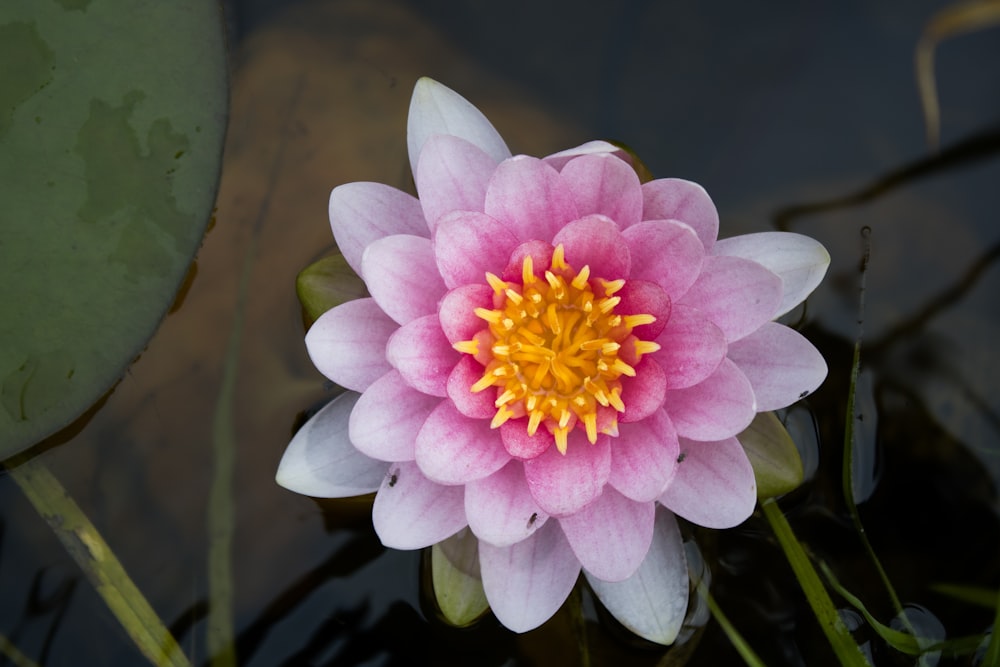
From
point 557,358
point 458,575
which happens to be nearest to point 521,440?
point 557,358

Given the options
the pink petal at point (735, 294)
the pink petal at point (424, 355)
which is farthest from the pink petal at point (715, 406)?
the pink petal at point (424, 355)

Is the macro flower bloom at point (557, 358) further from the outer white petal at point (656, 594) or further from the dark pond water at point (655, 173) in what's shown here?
the dark pond water at point (655, 173)

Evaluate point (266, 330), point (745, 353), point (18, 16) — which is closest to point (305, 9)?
point (18, 16)

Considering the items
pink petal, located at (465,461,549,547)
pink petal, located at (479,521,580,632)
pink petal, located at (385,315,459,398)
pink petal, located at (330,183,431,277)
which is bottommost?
pink petal, located at (479,521,580,632)

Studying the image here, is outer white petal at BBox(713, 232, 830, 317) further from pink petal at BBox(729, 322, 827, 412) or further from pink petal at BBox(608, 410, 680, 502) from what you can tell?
pink petal at BBox(608, 410, 680, 502)

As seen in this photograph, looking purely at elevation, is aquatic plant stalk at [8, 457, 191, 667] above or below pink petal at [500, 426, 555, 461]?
below

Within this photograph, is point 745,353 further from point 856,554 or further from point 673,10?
point 673,10

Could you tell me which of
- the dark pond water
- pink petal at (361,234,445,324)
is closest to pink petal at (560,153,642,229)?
pink petal at (361,234,445,324)
